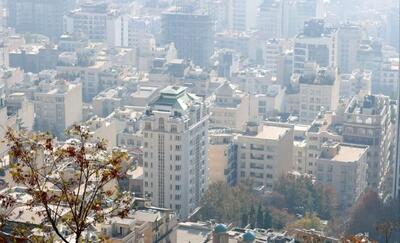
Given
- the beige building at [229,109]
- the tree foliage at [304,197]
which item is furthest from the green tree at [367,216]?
the beige building at [229,109]

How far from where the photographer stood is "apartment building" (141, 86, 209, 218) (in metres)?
35.1

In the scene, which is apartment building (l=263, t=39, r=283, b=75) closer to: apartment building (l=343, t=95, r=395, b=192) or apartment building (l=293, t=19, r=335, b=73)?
apartment building (l=293, t=19, r=335, b=73)

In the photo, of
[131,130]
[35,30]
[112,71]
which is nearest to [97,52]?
[112,71]

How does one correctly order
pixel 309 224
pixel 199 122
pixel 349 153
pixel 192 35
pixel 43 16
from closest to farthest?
pixel 309 224 < pixel 199 122 < pixel 349 153 < pixel 192 35 < pixel 43 16

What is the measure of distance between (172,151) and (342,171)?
7.59 meters

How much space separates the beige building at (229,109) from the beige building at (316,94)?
336 cm

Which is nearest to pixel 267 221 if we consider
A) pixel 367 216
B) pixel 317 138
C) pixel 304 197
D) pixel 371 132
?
pixel 367 216

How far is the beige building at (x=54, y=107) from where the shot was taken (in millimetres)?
50156

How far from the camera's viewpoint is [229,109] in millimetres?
48375

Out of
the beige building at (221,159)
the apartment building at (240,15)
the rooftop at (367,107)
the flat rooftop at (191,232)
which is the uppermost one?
the apartment building at (240,15)

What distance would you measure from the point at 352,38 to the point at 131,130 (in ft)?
88.1

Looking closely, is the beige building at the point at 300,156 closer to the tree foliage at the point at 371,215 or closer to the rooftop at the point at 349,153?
the rooftop at the point at 349,153

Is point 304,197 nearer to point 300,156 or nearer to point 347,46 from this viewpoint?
point 300,156

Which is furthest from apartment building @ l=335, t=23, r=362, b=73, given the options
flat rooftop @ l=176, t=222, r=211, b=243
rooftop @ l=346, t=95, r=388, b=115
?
flat rooftop @ l=176, t=222, r=211, b=243
